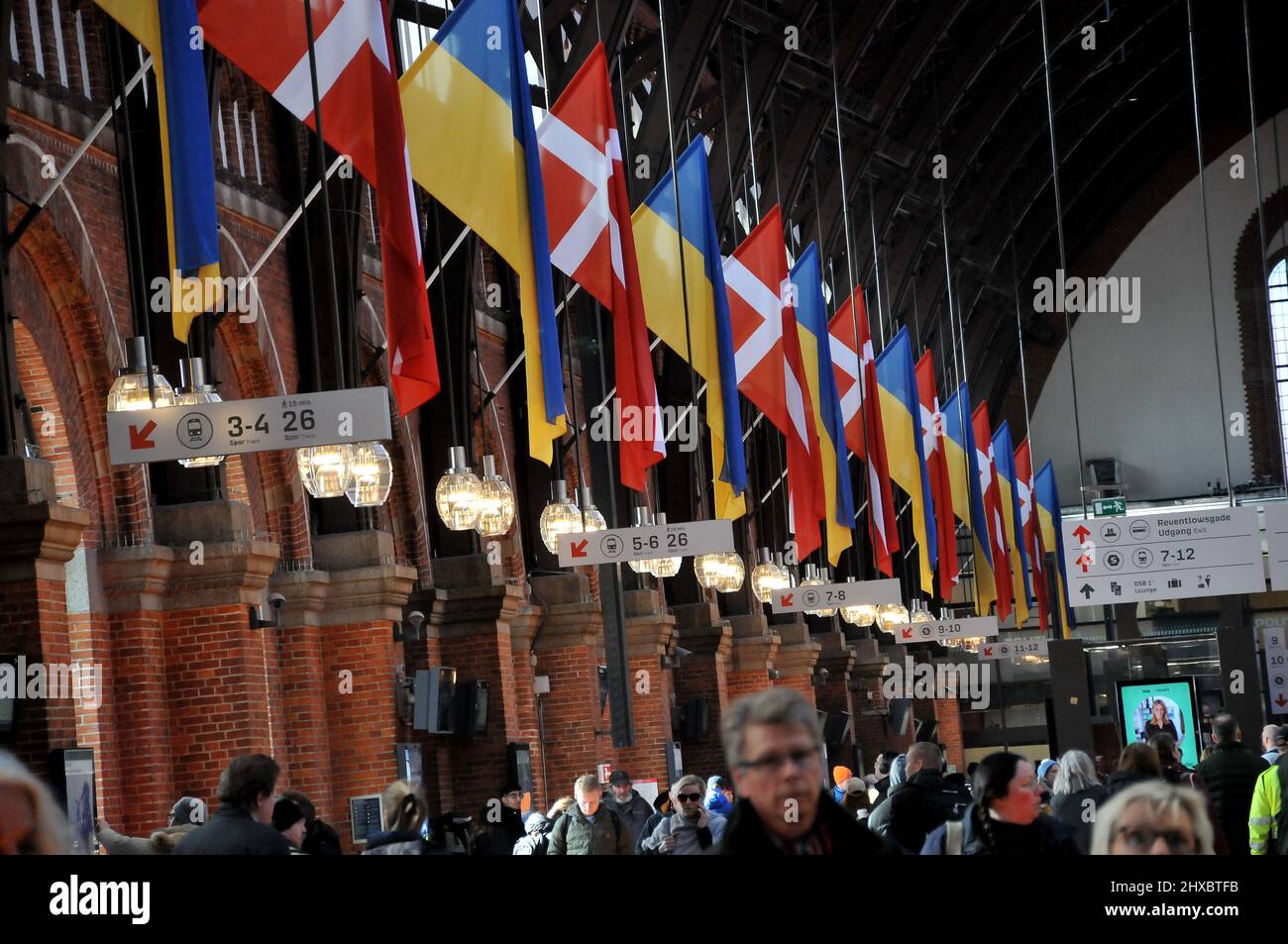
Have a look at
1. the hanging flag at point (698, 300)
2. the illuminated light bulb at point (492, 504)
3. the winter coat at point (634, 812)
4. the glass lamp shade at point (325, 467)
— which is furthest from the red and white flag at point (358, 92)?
the hanging flag at point (698, 300)

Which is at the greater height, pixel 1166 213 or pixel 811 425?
pixel 1166 213

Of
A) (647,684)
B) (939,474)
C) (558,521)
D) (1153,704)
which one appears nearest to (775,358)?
(558,521)

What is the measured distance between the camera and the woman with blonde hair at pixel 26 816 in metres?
2.76

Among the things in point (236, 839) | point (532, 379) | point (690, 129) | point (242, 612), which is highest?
point (690, 129)

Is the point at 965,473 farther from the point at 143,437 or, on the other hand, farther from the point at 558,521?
the point at 143,437

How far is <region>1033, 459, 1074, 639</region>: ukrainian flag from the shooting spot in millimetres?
27125

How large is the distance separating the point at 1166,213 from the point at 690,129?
21.3 meters

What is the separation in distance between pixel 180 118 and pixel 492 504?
4.47m

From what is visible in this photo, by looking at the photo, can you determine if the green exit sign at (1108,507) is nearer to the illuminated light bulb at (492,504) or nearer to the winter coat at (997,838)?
the illuminated light bulb at (492,504)

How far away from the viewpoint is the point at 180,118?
27.8 ft

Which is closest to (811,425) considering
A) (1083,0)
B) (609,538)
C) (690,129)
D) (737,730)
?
(609,538)

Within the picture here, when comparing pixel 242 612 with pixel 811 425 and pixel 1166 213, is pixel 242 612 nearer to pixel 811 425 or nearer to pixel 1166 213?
pixel 811 425
